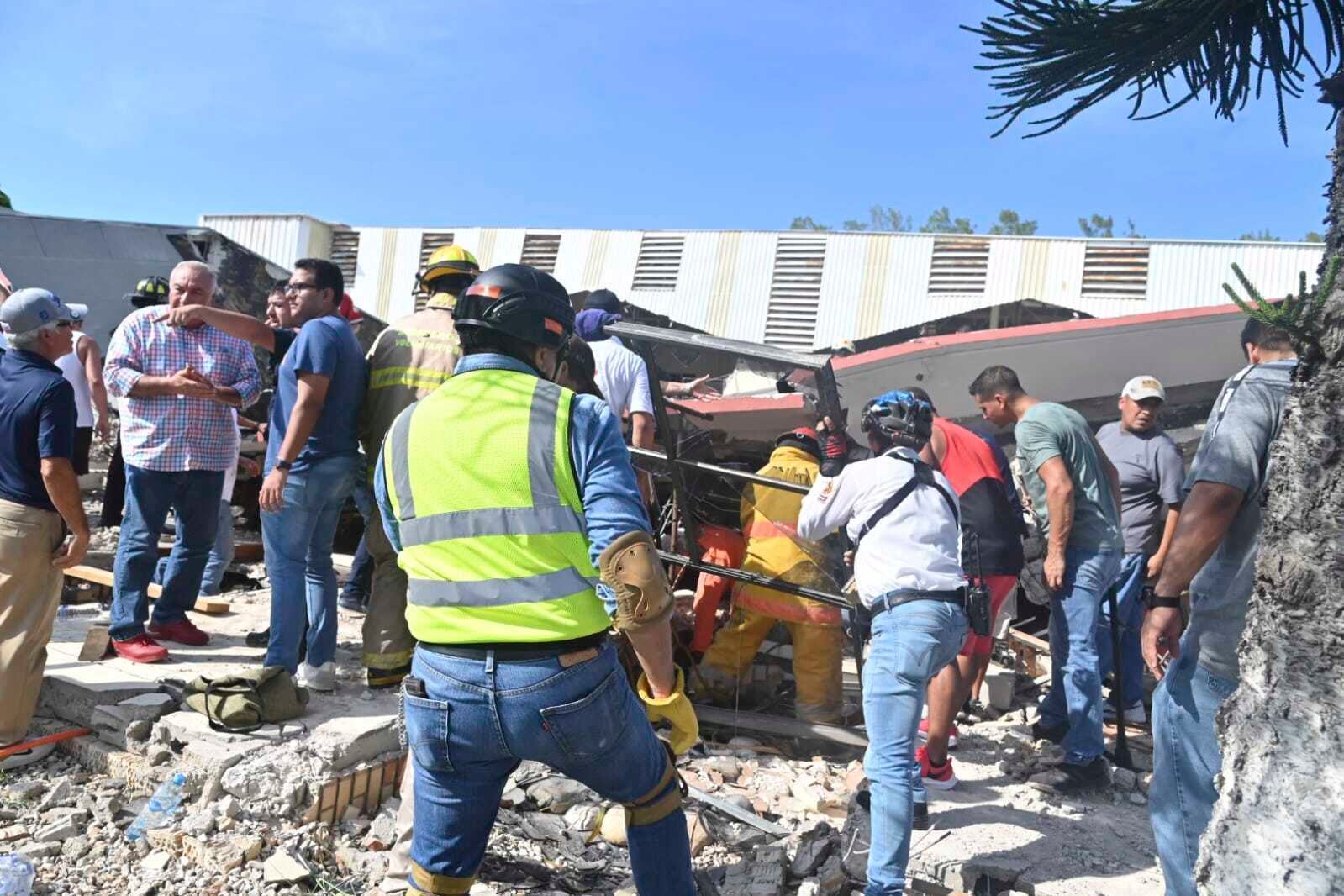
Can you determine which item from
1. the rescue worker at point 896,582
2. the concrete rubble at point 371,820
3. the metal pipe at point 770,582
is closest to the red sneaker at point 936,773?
the concrete rubble at point 371,820

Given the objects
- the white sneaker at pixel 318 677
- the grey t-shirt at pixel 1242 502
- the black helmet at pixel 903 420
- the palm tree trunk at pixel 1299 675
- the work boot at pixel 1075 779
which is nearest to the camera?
the palm tree trunk at pixel 1299 675

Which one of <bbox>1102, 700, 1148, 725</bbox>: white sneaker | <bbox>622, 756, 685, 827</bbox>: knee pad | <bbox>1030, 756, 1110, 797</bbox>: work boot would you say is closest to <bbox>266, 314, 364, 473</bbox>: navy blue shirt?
<bbox>622, 756, 685, 827</bbox>: knee pad

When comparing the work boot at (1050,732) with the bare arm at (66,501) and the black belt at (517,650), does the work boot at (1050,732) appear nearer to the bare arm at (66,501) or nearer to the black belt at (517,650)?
the black belt at (517,650)

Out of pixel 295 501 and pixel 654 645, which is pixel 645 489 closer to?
pixel 295 501

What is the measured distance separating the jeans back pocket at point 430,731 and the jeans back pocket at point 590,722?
24cm

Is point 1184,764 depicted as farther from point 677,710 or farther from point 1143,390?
point 1143,390

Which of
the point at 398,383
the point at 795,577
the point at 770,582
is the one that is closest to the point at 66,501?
the point at 398,383

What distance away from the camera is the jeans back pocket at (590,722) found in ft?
7.45

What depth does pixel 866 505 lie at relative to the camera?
374 cm

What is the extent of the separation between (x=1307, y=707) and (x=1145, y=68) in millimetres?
1264

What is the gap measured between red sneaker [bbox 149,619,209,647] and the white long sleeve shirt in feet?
10.5

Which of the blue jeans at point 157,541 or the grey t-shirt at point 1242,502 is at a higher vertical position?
the grey t-shirt at point 1242,502

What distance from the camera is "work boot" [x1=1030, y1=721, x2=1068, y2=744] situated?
5.32 meters

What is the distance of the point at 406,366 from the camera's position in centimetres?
423
